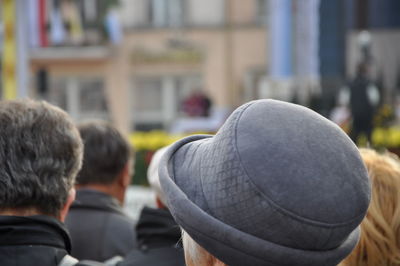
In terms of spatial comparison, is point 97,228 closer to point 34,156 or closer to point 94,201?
point 94,201

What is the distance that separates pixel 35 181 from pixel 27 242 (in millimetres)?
140

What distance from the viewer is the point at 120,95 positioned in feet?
89.7

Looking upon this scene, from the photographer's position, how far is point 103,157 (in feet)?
9.14

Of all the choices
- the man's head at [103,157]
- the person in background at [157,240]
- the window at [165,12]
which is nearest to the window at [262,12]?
the window at [165,12]

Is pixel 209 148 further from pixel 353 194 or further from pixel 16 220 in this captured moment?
pixel 16 220

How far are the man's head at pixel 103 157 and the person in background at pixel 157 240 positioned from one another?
1.48ft

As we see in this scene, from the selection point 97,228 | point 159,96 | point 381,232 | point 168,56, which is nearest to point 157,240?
point 97,228

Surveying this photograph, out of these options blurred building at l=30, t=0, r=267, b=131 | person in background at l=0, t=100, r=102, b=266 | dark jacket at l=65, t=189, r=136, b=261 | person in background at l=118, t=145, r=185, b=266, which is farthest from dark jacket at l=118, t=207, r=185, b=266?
blurred building at l=30, t=0, r=267, b=131

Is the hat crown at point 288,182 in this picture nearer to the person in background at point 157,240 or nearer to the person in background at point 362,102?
the person in background at point 157,240

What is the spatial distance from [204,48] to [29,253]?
25066 mm

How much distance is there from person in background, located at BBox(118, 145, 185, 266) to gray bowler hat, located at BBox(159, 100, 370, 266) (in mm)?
1019

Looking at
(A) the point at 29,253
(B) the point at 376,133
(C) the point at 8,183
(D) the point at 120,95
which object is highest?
(C) the point at 8,183

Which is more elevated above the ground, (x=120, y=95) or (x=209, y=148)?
(x=209, y=148)

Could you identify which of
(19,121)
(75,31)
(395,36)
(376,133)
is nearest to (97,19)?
(75,31)
